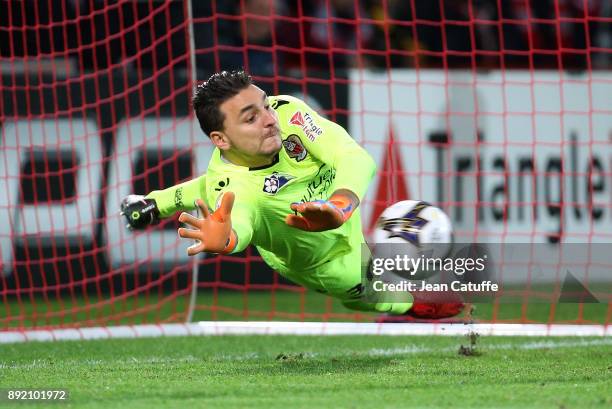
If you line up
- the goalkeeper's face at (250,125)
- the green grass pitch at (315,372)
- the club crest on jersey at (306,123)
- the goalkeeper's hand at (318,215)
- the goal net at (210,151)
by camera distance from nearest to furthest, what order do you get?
the green grass pitch at (315,372)
the goalkeeper's hand at (318,215)
the goalkeeper's face at (250,125)
the club crest on jersey at (306,123)
the goal net at (210,151)

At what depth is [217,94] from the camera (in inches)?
212

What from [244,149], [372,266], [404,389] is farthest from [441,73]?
[404,389]

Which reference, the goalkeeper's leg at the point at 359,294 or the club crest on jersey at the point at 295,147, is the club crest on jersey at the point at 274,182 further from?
the goalkeeper's leg at the point at 359,294

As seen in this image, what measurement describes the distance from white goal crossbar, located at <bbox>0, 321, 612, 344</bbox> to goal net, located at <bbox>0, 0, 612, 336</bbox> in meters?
0.84

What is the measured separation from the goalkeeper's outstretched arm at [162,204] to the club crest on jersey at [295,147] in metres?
0.64

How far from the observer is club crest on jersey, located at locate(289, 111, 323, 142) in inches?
217

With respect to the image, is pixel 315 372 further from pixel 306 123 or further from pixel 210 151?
pixel 210 151

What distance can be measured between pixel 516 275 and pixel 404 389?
5072 mm

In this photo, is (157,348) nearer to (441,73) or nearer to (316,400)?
(316,400)

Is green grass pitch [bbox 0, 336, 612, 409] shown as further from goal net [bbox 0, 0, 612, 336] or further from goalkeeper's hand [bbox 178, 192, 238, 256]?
goal net [bbox 0, 0, 612, 336]

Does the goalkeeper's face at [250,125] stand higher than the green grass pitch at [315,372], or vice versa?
the goalkeeper's face at [250,125]

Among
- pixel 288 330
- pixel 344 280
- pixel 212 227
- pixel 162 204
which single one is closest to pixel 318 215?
pixel 212 227

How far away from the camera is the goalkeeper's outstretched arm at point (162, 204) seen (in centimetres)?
605

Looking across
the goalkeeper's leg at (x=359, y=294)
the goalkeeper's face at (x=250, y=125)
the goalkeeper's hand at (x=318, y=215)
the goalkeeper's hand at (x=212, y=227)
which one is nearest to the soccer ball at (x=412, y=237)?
the goalkeeper's leg at (x=359, y=294)
